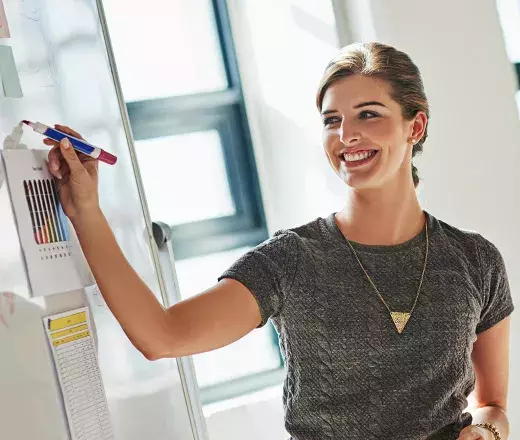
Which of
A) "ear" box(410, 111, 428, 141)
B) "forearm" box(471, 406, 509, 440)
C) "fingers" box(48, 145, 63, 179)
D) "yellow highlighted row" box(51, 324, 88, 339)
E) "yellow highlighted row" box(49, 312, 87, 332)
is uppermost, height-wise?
"fingers" box(48, 145, 63, 179)

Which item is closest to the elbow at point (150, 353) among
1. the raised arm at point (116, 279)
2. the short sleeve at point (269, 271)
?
the raised arm at point (116, 279)

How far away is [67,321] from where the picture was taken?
1118 millimetres

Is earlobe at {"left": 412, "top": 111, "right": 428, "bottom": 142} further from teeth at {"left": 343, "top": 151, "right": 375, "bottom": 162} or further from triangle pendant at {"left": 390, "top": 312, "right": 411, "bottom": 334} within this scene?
triangle pendant at {"left": 390, "top": 312, "right": 411, "bottom": 334}

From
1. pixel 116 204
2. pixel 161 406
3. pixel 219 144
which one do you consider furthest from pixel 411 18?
pixel 161 406

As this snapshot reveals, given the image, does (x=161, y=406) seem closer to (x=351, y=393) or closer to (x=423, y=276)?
(x=351, y=393)

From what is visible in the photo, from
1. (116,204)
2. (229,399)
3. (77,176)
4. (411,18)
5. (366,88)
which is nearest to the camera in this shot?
(77,176)

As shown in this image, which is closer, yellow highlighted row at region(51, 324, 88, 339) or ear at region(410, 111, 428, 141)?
yellow highlighted row at region(51, 324, 88, 339)

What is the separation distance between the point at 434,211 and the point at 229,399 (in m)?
0.76

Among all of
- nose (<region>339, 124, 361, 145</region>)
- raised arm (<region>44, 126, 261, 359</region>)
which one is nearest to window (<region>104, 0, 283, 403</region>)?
nose (<region>339, 124, 361, 145</region>)

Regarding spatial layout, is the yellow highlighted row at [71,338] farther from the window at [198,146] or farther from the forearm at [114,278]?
the window at [198,146]

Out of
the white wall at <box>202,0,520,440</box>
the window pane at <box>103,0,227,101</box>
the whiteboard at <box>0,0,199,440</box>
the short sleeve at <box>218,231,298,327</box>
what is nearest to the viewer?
the whiteboard at <box>0,0,199,440</box>

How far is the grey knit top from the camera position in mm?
1383

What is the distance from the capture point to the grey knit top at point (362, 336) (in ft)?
4.54

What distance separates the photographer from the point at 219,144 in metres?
2.45
